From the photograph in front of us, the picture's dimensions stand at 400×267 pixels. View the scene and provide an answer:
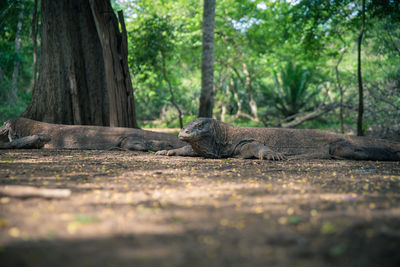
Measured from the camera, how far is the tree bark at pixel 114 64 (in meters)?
7.25

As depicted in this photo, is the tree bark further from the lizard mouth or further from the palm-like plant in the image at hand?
the palm-like plant

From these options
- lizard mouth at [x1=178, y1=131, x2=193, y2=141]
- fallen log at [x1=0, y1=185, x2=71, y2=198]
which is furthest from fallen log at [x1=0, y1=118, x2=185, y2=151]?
fallen log at [x1=0, y1=185, x2=71, y2=198]

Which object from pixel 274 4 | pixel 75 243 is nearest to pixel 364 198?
pixel 75 243

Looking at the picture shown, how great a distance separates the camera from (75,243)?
1.33m

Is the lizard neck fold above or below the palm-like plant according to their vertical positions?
below

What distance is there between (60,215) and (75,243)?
431 mm

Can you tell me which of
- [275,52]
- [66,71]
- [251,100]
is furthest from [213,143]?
[275,52]

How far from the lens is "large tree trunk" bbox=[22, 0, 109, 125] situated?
7547 mm

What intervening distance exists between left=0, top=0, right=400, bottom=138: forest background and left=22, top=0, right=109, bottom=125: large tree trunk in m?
1.83

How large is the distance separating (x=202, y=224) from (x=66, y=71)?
7.16 m

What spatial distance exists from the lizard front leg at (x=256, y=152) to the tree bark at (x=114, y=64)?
359 cm

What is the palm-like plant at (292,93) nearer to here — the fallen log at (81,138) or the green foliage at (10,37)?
the fallen log at (81,138)

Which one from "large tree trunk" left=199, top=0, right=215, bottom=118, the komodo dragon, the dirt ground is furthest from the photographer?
"large tree trunk" left=199, top=0, right=215, bottom=118

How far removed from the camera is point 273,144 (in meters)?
5.44
